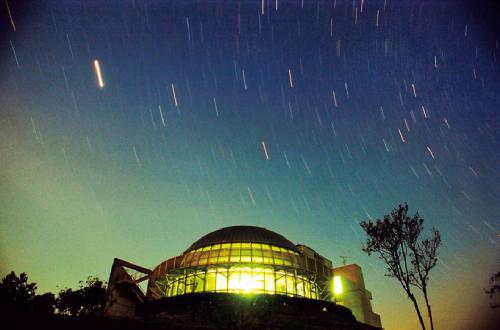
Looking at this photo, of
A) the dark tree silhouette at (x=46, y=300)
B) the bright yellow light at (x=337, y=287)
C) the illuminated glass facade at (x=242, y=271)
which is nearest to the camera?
the illuminated glass facade at (x=242, y=271)

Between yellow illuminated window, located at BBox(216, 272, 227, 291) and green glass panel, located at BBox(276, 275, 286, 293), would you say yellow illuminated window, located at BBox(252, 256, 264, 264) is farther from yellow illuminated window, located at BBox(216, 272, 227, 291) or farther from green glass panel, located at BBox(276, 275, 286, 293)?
yellow illuminated window, located at BBox(216, 272, 227, 291)

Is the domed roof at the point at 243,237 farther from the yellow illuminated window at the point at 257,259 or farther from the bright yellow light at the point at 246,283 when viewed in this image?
the bright yellow light at the point at 246,283

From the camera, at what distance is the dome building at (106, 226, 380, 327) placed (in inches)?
1152

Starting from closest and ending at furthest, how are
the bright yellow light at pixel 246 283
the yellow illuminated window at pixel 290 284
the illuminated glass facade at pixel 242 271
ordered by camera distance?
the bright yellow light at pixel 246 283
the illuminated glass facade at pixel 242 271
the yellow illuminated window at pixel 290 284

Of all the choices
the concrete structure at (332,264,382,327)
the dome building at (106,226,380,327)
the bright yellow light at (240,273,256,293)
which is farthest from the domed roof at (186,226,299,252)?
the concrete structure at (332,264,382,327)

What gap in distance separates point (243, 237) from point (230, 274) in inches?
182

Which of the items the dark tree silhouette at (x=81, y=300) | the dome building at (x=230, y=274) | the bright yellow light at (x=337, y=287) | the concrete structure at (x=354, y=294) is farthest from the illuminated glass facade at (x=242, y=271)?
the dark tree silhouette at (x=81, y=300)

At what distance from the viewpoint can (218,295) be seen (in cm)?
2492

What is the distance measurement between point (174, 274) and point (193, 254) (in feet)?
11.1

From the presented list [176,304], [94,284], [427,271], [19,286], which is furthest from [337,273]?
[19,286]

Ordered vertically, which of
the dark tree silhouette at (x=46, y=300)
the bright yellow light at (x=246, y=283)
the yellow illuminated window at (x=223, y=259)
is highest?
the dark tree silhouette at (x=46, y=300)

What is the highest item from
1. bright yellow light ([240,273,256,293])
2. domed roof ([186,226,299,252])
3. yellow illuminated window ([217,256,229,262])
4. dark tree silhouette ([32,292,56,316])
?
domed roof ([186,226,299,252])

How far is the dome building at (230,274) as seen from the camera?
96.0 ft

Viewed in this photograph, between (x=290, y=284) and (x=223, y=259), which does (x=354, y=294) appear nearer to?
(x=290, y=284)
